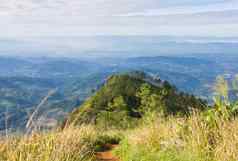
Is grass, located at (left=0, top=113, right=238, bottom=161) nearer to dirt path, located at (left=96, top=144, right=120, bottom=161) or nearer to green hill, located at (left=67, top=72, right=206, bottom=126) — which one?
dirt path, located at (left=96, top=144, right=120, bottom=161)

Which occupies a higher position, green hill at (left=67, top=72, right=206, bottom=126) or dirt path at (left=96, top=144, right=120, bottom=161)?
dirt path at (left=96, top=144, right=120, bottom=161)

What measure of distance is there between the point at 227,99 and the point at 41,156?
468 centimetres

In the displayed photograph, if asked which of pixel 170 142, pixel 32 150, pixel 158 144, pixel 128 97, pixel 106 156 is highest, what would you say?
pixel 32 150

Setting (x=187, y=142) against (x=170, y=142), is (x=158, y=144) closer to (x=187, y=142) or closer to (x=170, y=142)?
(x=170, y=142)

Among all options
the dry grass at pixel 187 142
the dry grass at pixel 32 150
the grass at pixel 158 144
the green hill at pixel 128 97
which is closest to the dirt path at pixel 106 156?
the grass at pixel 158 144

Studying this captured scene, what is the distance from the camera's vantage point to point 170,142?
37.9ft

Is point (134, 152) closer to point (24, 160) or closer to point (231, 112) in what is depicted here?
point (231, 112)

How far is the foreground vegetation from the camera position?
798 cm

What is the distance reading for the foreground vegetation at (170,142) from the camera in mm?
7980

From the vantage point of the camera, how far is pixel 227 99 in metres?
10.6

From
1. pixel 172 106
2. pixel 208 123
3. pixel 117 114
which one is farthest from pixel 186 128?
pixel 172 106

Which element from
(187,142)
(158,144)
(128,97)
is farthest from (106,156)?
(128,97)

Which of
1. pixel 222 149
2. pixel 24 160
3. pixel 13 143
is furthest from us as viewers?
pixel 222 149

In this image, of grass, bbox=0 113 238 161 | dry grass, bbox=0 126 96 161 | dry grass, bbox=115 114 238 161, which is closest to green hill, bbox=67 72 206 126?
dry grass, bbox=115 114 238 161
